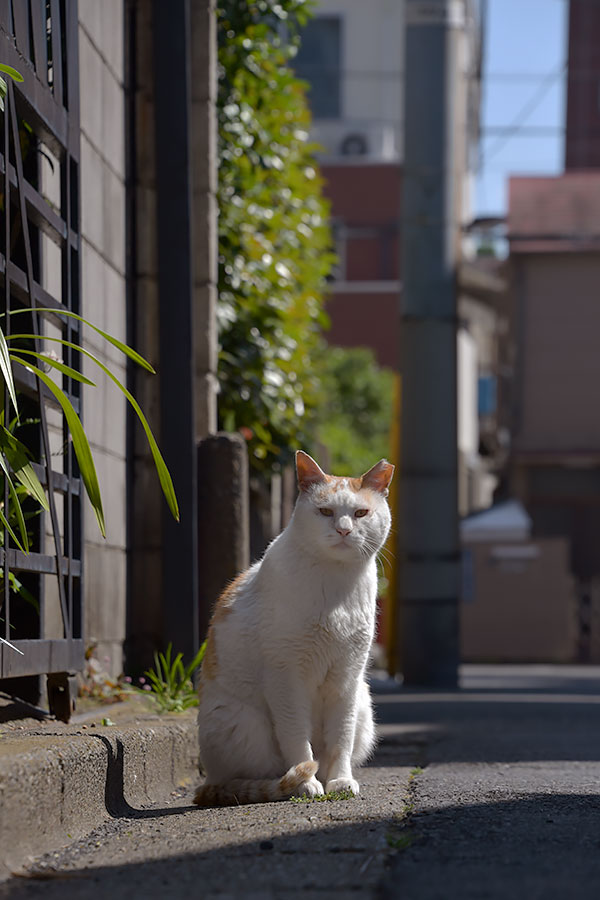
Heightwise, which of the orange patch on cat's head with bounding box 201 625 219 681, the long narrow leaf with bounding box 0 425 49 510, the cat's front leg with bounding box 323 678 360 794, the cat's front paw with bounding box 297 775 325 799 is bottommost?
the cat's front paw with bounding box 297 775 325 799

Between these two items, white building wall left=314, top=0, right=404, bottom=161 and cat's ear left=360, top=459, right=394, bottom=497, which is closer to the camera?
cat's ear left=360, top=459, right=394, bottom=497

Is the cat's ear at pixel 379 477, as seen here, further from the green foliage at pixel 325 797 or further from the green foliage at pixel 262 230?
the green foliage at pixel 262 230

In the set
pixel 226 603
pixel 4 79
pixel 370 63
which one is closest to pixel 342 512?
pixel 226 603

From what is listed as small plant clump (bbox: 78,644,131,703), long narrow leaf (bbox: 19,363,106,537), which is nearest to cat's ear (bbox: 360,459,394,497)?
long narrow leaf (bbox: 19,363,106,537)

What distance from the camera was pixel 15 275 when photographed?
3.97m

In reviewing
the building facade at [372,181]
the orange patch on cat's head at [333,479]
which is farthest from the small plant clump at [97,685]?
the building facade at [372,181]

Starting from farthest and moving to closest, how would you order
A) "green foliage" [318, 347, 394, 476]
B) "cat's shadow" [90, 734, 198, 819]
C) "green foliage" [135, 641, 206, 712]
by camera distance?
"green foliage" [318, 347, 394, 476] < "green foliage" [135, 641, 206, 712] < "cat's shadow" [90, 734, 198, 819]

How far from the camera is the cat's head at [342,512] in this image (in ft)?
13.9

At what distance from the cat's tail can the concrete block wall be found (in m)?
1.47

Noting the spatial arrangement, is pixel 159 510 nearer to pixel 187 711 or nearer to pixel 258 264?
pixel 187 711

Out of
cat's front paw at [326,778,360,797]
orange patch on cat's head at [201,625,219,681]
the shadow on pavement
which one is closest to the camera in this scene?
the shadow on pavement

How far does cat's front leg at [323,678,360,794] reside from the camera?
4273mm

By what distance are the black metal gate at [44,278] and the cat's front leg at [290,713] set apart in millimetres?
661

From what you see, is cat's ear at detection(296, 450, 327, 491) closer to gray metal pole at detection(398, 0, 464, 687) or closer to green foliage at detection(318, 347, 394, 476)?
gray metal pole at detection(398, 0, 464, 687)
